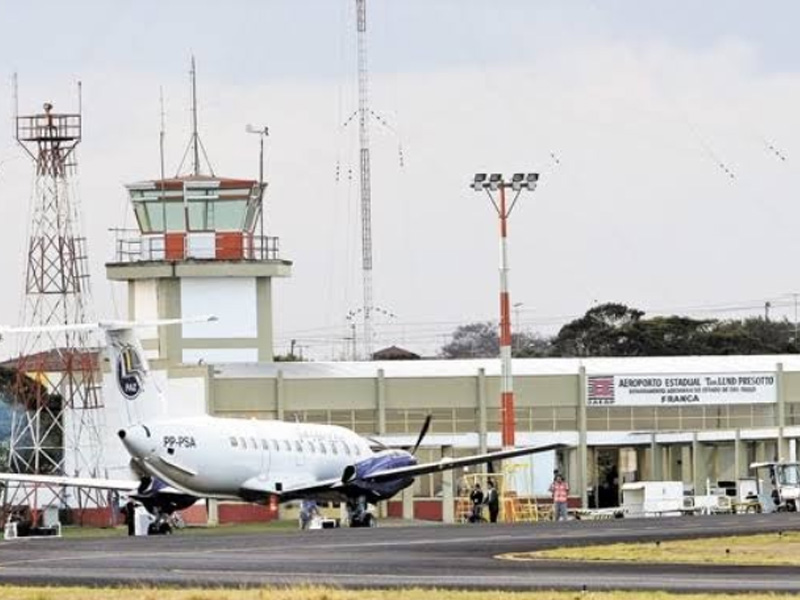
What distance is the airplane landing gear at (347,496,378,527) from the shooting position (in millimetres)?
70875

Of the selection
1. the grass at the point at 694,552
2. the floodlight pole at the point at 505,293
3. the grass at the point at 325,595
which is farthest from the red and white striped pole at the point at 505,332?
the grass at the point at 325,595

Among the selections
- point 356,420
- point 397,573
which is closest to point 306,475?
point 356,420

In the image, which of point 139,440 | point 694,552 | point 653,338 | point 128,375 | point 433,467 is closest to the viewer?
point 694,552

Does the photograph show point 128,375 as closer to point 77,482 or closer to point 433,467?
point 77,482

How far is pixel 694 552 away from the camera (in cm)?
4378

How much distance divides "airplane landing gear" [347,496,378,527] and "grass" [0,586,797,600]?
36.3 m

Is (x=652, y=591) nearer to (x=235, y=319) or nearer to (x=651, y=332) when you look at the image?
(x=235, y=319)

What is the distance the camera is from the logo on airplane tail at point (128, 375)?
66500 mm

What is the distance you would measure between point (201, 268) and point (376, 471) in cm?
2536

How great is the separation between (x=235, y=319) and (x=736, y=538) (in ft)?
165

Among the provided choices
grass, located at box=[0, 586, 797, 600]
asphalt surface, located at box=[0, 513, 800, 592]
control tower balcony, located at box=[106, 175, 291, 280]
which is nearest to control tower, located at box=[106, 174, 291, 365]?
control tower balcony, located at box=[106, 175, 291, 280]

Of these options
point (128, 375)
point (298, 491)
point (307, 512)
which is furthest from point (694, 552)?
point (307, 512)

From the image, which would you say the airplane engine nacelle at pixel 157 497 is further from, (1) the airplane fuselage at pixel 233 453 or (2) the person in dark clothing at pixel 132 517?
(2) the person in dark clothing at pixel 132 517

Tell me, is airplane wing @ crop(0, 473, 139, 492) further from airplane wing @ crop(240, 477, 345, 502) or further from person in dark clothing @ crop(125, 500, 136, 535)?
airplane wing @ crop(240, 477, 345, 502)
